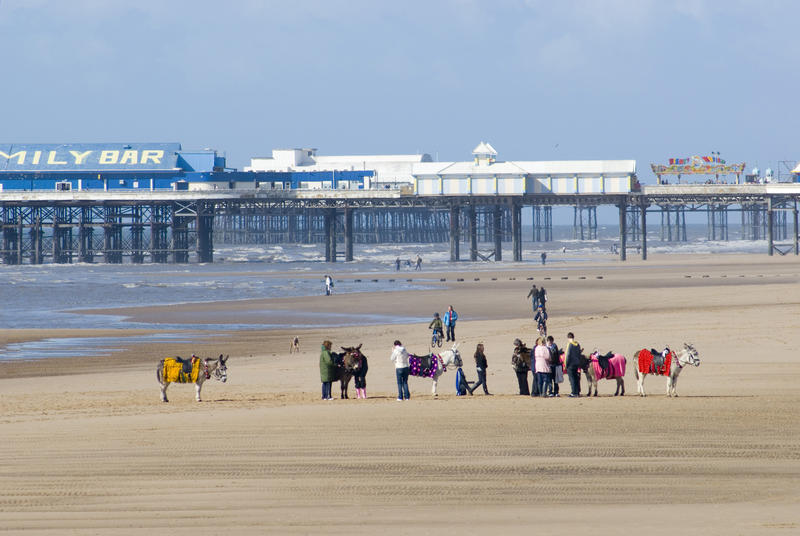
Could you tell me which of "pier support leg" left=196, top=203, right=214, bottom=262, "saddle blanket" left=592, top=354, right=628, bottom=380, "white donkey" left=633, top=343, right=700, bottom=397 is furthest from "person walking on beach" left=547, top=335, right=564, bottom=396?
"pier support leg" left=196, top=203, right=214, bottom=262

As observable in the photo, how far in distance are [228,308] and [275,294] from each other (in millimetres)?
8793

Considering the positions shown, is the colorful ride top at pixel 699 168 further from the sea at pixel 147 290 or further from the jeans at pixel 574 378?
the jeans at pixel 574 378

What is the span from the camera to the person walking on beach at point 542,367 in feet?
60.2

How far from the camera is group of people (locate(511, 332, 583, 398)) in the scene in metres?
18.3

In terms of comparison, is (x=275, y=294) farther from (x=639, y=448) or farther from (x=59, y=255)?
(x=59, y=255)

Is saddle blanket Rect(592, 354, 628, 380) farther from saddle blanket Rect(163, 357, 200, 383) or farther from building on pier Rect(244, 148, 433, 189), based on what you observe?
building on pier Rect(244, 148, 433, 189)

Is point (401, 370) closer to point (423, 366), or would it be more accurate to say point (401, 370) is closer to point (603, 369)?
point (423, 366)

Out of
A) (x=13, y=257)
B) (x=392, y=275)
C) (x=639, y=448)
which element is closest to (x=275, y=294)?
(x=392, y=275)

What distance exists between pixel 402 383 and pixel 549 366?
7.85 ft

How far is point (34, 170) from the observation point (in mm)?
100250

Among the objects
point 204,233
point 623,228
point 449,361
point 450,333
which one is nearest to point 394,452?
point 449,361

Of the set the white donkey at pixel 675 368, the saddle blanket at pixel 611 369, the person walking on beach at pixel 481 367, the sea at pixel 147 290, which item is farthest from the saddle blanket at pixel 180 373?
the sea at pixel 147 290

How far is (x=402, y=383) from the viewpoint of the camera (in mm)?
18422

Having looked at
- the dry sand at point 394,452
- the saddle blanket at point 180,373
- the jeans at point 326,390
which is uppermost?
the saddle blanket at point 180,373
